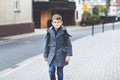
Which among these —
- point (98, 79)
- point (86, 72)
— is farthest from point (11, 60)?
point (98, 79)

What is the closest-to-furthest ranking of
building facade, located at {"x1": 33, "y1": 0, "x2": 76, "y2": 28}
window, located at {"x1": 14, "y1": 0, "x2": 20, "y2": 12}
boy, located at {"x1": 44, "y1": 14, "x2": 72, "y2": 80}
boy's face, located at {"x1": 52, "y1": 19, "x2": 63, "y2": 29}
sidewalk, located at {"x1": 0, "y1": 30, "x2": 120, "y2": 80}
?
1. boy's face, located at {"x1": 52, "y1": 19, "x2": 63, "y2": 29}
2. boy, located at {"x1": 44, "y1": 14, "x2": 72, "y2": 80}
3. sidewalk, located at {"x1": 0, "y1": 30, "x2": 120, "y2": 80}
4. window, located at {"x1": 14, "y1": 0, "x2": 20, "y2": 12}
5. building facade, located at {"x1": 33, "y1": 0, "x2": 76, "y2": 28}

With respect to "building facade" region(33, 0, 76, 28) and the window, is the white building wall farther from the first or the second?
"building facade" region(33, 0, 76, 28)

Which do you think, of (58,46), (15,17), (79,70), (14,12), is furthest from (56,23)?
(15,17)

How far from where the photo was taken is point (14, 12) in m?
33.6

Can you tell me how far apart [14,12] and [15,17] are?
42 centimetres

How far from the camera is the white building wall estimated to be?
31.6 metres

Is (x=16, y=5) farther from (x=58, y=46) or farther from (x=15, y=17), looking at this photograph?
(x=58, y=46)

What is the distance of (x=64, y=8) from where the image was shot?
5422 cm

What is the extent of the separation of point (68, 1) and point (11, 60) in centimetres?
4054

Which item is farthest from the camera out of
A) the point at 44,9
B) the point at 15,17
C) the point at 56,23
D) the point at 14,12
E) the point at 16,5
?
the point at 44,9

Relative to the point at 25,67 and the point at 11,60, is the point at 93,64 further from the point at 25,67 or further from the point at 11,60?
the point at 11,60

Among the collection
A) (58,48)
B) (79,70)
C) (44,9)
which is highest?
(58,48)

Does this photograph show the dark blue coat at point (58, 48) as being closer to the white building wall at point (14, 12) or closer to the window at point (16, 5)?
the white building wall at point (14, 12)

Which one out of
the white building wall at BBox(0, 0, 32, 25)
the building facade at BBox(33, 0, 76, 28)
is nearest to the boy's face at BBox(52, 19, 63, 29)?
the white building wall at BBox(0, 0, 32, 25)
